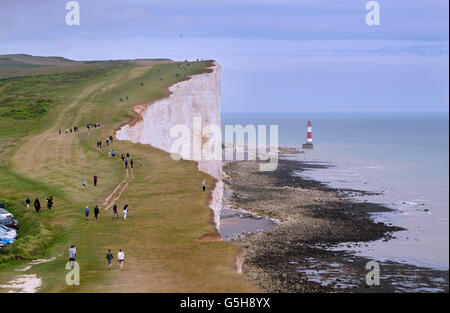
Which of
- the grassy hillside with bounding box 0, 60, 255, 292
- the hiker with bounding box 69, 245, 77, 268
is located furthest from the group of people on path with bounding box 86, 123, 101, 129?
the hiker with bounding box 69, 245, 77, 268

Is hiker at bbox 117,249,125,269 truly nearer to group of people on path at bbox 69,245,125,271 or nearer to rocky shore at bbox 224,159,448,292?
group of people on path at bbox 69,245,125,271

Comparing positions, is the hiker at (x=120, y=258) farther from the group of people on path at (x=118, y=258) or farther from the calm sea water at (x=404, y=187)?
the calm sea water at (x=404, y=187)

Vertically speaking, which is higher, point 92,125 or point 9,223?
point 92,125

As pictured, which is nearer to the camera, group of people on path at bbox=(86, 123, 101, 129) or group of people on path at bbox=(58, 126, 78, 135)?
group of people on path at bbox=(58, 126, 78, 135)

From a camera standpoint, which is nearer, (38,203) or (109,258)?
(109,258)

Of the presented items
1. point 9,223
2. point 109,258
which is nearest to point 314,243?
point 9,223

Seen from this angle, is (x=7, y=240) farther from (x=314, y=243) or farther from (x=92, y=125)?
(x=92, y=125)

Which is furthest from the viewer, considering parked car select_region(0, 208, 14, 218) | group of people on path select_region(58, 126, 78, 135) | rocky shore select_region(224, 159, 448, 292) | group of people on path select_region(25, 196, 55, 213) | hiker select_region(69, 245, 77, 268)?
Answer: group of people on path select_region(58, 126, 78, 135)
